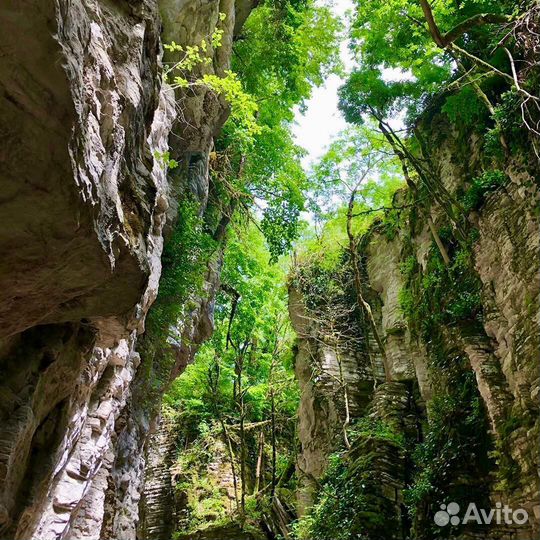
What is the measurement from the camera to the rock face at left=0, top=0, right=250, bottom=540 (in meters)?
2.71

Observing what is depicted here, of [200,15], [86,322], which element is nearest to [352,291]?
[200,15]

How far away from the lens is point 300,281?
18.2 metres

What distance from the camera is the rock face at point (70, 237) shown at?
8.89ft

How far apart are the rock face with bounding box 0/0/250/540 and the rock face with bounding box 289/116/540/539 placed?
234 inches

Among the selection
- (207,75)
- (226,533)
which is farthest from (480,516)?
(207,75)

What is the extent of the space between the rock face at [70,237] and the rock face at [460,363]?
593 cm

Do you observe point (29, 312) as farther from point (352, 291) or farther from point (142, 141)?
point (352, 291)

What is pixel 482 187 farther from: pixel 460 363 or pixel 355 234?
pixel 355 234

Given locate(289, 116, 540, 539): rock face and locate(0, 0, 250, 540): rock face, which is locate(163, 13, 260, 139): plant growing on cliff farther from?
locate(289, 116, 540, 539): rock face

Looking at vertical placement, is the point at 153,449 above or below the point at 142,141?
above

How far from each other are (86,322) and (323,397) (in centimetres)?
1087

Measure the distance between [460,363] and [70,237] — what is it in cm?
881

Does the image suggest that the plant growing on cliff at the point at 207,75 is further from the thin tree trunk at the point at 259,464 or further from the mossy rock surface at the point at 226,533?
the thin tree trunk at the point at 259,464

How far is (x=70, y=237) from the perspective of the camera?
10.9 feet
